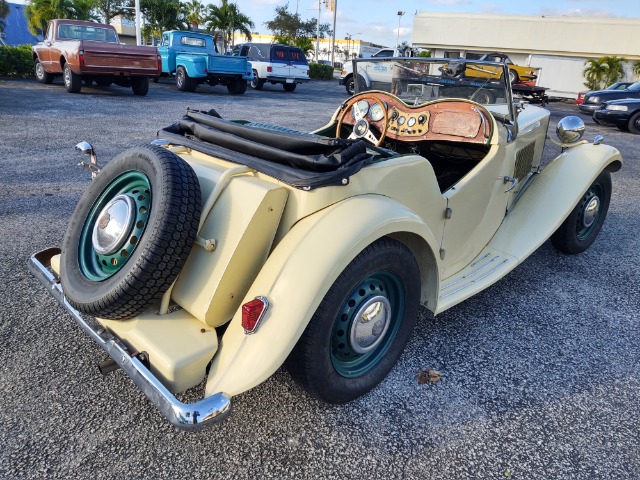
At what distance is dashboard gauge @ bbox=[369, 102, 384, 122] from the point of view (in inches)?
140

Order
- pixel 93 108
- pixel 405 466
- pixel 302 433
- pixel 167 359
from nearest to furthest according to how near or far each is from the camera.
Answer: pixel 167 359, pixel 405 466, pixel 302 433, pixel 93 108

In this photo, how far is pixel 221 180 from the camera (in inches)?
84.9

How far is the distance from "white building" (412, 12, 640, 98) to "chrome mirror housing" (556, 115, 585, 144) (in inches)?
1034

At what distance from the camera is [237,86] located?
16125 millimetres

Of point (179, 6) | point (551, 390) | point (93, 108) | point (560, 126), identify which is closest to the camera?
point (551, 390)

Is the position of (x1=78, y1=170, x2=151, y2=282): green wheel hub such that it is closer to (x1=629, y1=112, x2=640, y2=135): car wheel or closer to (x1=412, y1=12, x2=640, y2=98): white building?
(x1=629, y1=112, x2=640, y2=135): car wheel

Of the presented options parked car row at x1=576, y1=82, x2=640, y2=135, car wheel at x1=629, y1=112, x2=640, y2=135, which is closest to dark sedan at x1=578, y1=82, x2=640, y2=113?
parked car row at x1=576, y1=82, x2=640, y2=135

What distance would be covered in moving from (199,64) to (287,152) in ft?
46.6

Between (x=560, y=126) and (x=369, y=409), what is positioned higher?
(x=560, y=126)

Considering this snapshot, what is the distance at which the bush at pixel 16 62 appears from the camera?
52.9ft

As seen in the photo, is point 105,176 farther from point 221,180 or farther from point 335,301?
point 335,301

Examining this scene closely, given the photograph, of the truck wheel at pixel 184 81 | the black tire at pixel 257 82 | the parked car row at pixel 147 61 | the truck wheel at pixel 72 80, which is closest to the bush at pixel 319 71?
the parked car row at pixel 147 61

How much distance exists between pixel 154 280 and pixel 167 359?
0.32 meters

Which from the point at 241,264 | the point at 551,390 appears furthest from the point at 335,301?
the point at 551,390
